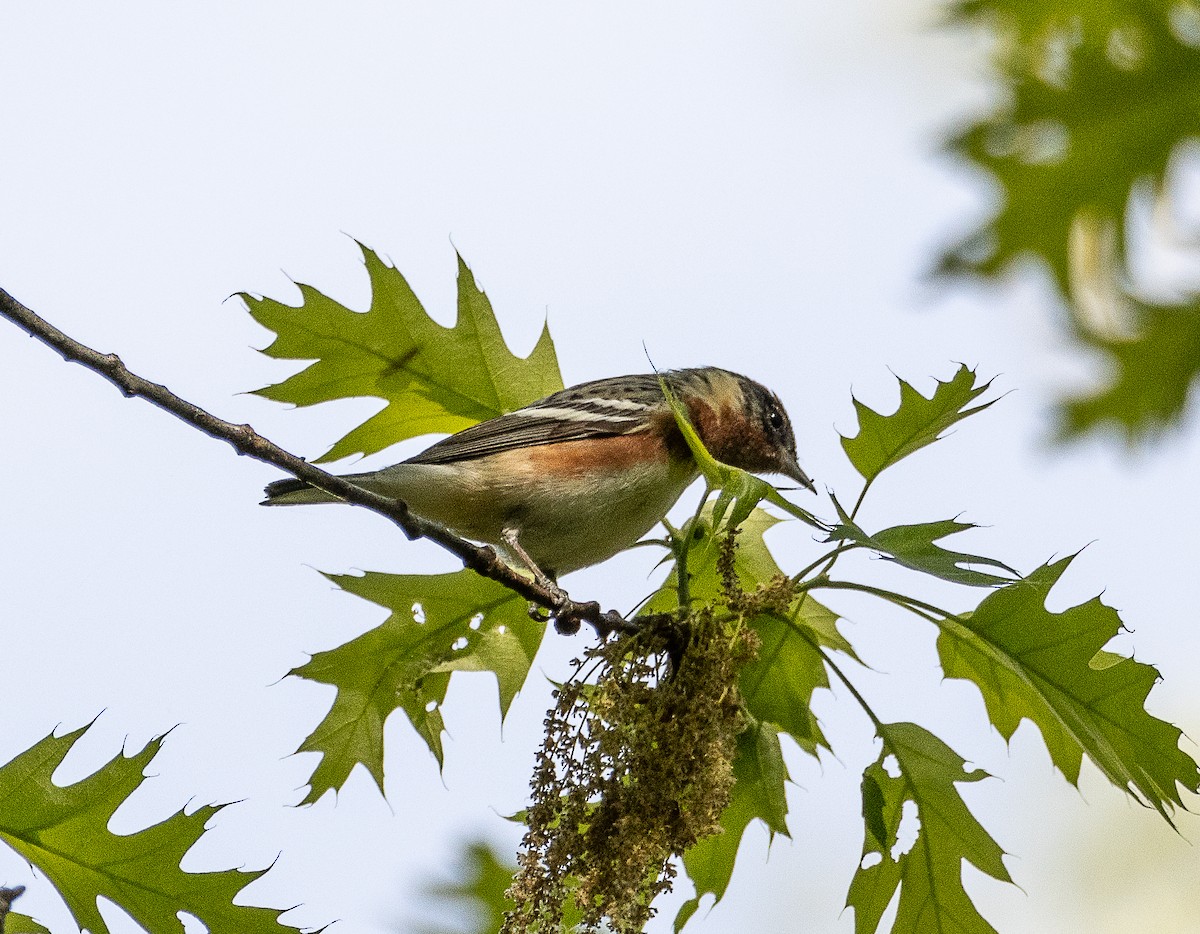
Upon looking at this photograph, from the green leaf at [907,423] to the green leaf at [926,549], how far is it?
22.6 inches

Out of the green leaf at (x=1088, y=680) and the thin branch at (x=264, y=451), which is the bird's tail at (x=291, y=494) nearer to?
the thin branch at (x=264, y=451)

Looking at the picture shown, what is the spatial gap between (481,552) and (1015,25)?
7.98 feet

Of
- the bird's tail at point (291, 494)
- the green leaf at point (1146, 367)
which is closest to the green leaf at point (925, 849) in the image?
the bird's tail at point (291, 494)

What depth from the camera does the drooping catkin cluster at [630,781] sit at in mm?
3438

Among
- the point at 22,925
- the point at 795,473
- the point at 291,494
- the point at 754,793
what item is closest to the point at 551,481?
the point at 291,494

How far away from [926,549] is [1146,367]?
5.82 feet

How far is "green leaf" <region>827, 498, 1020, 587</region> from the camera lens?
2998 millimetres

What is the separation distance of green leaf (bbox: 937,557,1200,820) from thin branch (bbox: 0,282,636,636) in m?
1.07

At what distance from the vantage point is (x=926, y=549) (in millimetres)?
3172

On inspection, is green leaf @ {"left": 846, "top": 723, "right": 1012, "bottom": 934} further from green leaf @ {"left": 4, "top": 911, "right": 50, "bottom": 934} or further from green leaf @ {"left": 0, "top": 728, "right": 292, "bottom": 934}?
green leaf @ {"left": 4, "top": 911, "right": 50, "bottom": 934}

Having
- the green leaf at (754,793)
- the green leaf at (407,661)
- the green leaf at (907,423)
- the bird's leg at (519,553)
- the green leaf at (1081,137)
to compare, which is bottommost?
the green leaf at (1081,137)

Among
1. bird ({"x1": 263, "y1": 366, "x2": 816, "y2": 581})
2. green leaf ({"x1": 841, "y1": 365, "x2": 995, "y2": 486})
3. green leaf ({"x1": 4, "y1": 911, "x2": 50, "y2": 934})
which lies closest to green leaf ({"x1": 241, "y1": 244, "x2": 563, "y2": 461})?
bird ({"x1": 263, "y1": 366, "x2": 816, "y2": 581})

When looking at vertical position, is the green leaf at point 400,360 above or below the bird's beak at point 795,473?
below

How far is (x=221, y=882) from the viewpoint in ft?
11.4
